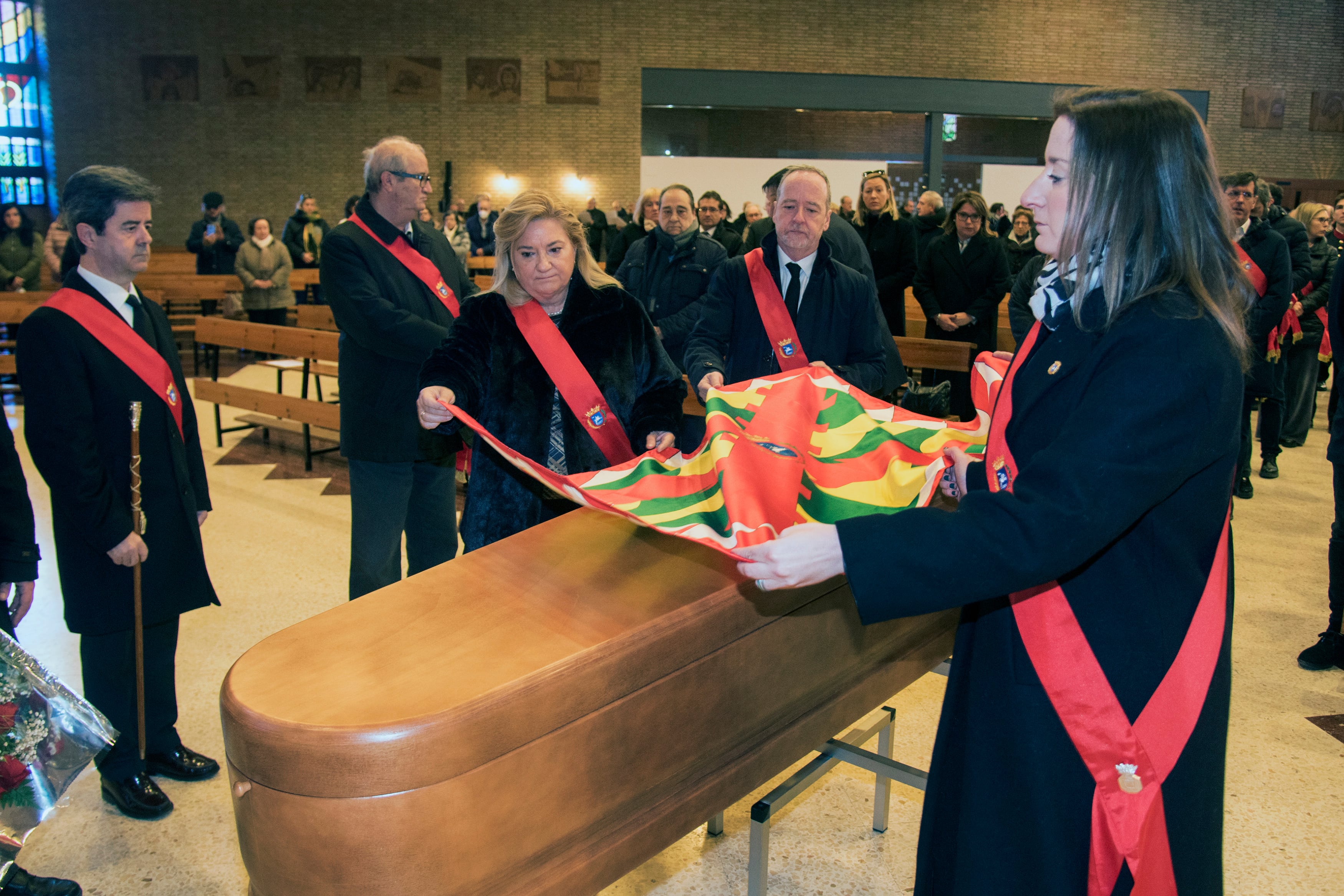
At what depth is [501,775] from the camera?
1177mm

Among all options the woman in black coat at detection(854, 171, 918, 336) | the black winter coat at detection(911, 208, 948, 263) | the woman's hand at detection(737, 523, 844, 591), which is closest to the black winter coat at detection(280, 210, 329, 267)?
the black winter coat at detection(911, 208, 948, 263)

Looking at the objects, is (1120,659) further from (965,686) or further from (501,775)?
(501,775)

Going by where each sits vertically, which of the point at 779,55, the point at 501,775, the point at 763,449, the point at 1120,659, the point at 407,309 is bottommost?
the point at 501,775

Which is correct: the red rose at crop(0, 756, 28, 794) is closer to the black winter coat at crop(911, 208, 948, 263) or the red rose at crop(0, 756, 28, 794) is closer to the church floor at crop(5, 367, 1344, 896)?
the church floor at crop(5, 367, 1344, 896)

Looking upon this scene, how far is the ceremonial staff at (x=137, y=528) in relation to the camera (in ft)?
7.36

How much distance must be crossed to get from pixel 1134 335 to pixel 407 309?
7.50 ft

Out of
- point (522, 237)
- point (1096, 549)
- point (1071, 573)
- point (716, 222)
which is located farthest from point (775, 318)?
point (716, 222)

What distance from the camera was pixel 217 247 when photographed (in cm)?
1105

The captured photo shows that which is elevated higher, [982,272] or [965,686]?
[982,272]

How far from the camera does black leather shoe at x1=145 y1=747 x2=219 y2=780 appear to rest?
2504mm

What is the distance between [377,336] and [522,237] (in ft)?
2.68

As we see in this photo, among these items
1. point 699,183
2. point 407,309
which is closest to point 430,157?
point 699,183

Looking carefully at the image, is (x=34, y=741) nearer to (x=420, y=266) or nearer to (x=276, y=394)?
(x=420, y=266)

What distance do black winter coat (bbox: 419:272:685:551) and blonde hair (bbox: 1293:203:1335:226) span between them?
6125 millimetres
